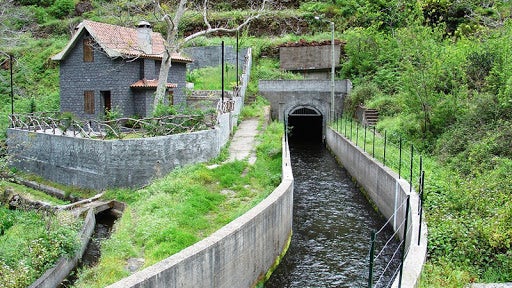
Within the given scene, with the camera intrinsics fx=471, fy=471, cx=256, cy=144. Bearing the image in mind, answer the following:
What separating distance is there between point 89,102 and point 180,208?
16.0 metres

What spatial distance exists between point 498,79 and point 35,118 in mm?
22561

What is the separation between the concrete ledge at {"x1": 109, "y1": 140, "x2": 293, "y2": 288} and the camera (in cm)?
845

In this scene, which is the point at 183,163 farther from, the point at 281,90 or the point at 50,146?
the point at 281,90

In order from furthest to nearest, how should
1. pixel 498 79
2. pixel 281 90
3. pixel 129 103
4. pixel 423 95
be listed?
pixel 281 90, pixel 129 103, pixel 423 95, pixel 498 79

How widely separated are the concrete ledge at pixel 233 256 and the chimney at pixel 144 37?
588 inches

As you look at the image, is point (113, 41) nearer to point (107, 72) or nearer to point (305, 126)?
point (107, 72)

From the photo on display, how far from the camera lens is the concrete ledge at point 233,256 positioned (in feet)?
27.7

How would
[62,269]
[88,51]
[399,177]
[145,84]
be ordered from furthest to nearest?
[88,51], [145,84], [399,177], [62,269]

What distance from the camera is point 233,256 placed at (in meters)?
10.5

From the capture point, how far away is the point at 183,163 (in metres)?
19.8

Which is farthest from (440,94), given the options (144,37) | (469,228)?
(144,37)

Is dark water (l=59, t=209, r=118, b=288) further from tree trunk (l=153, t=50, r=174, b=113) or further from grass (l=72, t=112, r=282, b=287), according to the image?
tree trunk (l=153, t=50, r=174, b=113)

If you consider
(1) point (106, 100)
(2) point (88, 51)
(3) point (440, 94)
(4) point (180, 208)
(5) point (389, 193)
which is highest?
(2) point (88, 51)

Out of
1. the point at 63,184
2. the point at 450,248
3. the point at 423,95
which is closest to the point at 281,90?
the point at 423,95
